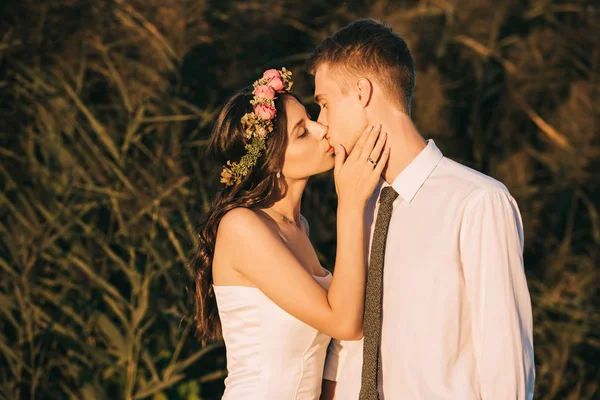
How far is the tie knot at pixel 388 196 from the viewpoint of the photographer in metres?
2.55

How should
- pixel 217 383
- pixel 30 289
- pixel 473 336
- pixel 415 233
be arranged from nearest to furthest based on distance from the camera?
pixel 473 336 < pixel 415 233 < pixel 30 289 < pixel 217 383

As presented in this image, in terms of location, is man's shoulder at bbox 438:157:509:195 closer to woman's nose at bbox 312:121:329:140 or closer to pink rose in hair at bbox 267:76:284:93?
woman's nose at bbox 312:121:329:140

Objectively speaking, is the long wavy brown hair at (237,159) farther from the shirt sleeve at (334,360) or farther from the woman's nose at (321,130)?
the shirt sleeve at (334,360)

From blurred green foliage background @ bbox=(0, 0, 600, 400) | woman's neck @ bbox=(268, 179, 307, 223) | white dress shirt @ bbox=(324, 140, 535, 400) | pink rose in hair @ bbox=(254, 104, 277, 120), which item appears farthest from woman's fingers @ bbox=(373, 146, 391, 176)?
blurred green foliage background @ bbox=(0, 0, 600, 400)

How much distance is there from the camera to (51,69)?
5.50m

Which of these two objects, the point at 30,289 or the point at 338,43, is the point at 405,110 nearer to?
the point at 338,43

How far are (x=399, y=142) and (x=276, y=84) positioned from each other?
0.78 m

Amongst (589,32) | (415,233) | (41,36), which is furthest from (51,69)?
Answer: (589,32)

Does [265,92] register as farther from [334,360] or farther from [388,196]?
[334,360]

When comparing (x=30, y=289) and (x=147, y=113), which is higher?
(x=147, y=113)

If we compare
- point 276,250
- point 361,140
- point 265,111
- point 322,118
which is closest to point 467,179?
point 361,140

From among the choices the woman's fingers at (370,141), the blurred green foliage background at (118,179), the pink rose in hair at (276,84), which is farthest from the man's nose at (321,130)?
the blurred green foliage background at (118,179)

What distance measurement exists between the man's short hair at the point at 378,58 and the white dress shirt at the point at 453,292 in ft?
0.83

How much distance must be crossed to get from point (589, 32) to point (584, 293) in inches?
84.9
